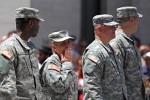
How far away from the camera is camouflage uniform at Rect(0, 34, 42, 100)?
6551 millimetres

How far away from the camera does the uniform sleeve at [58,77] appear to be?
7.31m

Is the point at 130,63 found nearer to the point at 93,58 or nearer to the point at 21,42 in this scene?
the point at 93,58

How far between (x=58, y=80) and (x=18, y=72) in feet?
2.28

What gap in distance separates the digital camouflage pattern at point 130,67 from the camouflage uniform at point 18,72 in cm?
132

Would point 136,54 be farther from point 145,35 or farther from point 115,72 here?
point 145,35

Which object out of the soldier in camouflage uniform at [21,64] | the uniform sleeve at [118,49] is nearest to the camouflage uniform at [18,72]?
the soldier in camouflage uniform at [21,64]

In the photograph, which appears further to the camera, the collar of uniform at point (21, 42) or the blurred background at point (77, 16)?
the blurred background at point (77, 16)

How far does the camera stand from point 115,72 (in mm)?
7465

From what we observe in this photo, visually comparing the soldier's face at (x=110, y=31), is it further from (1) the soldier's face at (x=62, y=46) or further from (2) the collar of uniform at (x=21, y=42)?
(2) the collar of uniform at (x=21, y=42)

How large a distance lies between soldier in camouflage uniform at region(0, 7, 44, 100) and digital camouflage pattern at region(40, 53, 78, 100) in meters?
0.37

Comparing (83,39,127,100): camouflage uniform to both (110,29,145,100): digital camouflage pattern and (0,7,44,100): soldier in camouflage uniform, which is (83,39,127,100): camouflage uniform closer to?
(110,29,145,100): digital camouflage pattern

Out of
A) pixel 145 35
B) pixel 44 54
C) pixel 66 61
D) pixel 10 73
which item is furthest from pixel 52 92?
pixel 145 35

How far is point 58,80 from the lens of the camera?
7.31 metres

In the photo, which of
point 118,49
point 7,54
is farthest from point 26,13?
point 118,49
